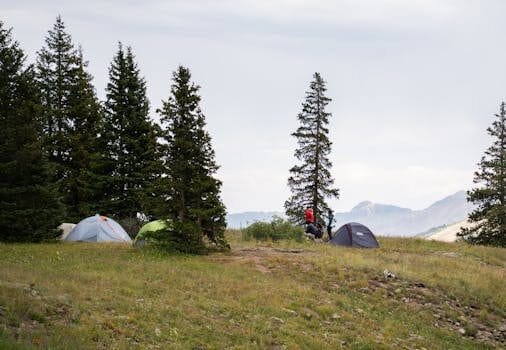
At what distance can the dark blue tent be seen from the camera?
90.2 feet

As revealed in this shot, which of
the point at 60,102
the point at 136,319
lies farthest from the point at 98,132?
the point at 136,319

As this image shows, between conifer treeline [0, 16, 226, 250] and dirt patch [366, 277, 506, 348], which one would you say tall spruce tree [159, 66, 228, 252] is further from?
dirt patch [366, 277, 506, 348]

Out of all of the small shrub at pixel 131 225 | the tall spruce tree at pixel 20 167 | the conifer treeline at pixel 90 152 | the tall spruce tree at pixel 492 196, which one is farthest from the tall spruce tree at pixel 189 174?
the tall spruce tree at pixel 492 196

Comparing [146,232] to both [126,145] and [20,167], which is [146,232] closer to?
[20,167]

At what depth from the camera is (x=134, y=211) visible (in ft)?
113

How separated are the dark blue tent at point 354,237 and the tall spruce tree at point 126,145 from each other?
1339cm

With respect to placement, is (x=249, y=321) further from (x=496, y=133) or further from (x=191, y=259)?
(x=496, y=133)

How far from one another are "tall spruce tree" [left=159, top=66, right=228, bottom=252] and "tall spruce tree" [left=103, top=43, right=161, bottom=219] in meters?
12.5

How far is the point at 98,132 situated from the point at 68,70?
4586mm

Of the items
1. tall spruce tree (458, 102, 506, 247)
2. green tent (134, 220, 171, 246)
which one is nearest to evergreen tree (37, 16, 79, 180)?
green tent (134, 220, 171, 246)

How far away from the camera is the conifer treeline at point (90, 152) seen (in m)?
21.0

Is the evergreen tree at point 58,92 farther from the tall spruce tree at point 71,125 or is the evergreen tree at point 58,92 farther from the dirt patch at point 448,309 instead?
the dirt patch at point 448,309

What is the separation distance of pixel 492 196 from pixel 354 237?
2164 centimetres

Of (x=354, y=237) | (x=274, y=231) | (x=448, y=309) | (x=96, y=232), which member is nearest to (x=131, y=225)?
(x=96, y=232)
